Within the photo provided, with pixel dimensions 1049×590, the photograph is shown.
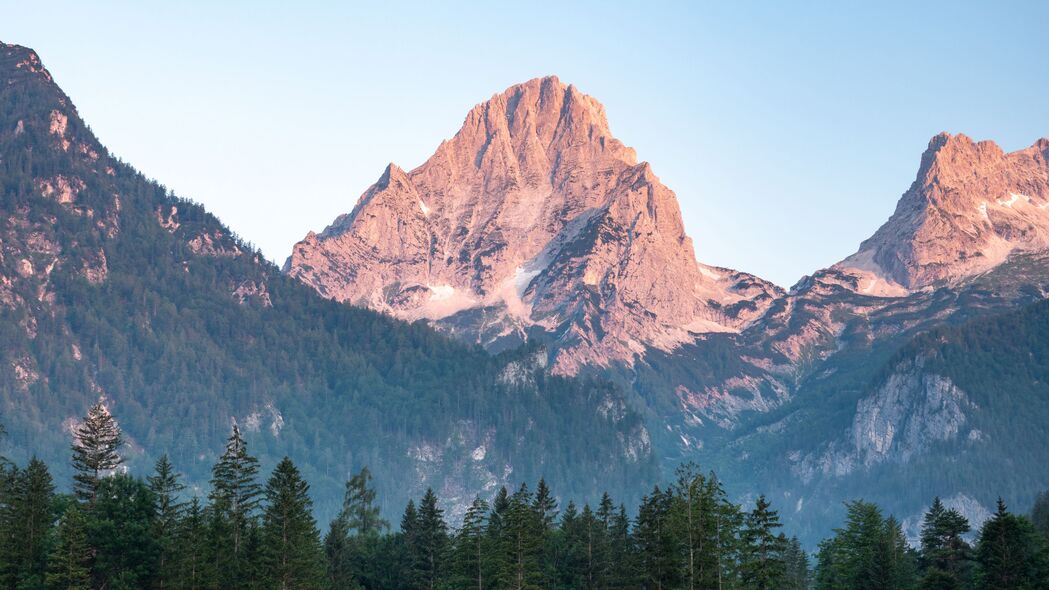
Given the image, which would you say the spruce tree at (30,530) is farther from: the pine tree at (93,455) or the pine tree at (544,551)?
the pine tree at (544,551)

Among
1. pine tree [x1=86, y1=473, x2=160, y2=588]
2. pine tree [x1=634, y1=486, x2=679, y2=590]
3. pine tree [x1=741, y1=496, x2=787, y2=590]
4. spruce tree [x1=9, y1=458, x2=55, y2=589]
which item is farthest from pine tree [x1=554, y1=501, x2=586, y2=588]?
spruce tree [x1=9, y1=458, x2=55, y2=589]

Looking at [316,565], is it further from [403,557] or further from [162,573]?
[403,557]

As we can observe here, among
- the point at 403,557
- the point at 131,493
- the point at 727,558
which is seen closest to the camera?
the point at 727,558

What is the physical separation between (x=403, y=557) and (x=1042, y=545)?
71239 mm

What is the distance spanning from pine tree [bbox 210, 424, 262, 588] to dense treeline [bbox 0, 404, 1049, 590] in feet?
0.62

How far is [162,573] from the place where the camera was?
15675cm

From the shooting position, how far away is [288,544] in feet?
527

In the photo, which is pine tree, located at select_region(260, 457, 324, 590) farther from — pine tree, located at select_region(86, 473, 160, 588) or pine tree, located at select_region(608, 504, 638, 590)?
pine tree, located at select_region(608, 504, 638, 590)

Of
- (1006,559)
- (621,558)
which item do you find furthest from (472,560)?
(1006,559)

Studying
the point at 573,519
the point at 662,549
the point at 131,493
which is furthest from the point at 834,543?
the point at 131,493

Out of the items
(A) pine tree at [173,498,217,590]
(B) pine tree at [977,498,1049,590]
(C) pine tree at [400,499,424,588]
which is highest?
(C) pine tree at [400,499,424,588]

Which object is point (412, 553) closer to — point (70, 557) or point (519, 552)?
point (519, 552)

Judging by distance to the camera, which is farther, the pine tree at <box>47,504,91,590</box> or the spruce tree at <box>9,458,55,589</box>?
the spruce tree at <box>9,458,55,589</box>

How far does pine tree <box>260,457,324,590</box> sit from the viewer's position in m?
159
